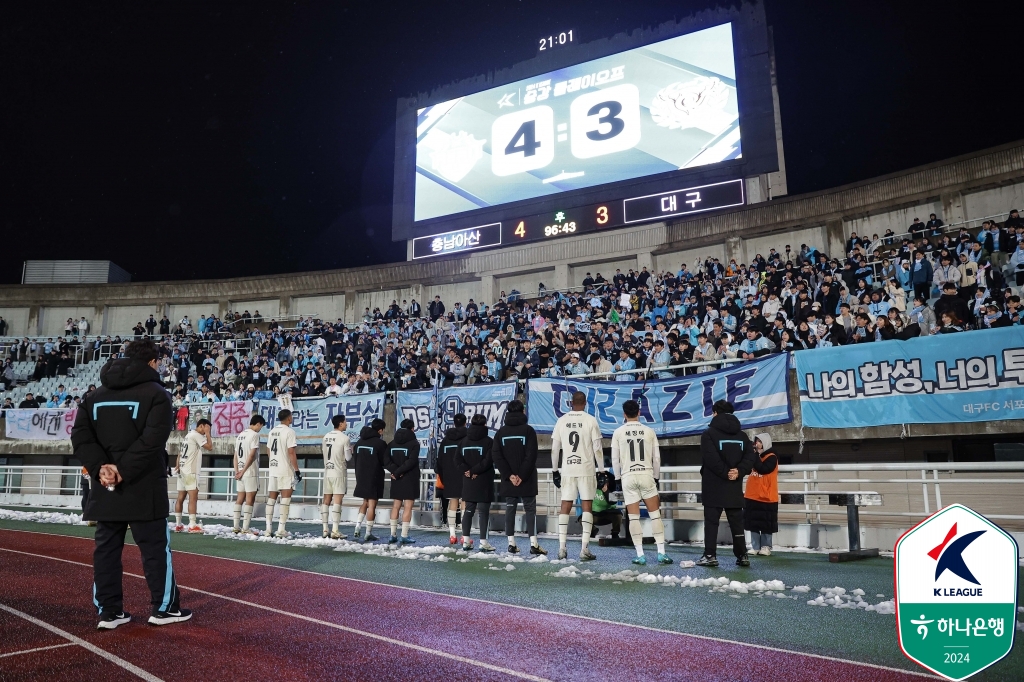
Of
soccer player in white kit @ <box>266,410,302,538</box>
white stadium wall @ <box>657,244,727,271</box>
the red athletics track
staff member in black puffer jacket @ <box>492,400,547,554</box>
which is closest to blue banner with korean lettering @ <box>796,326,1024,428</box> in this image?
staff member in black puffer jacket @ <box>492,400,547,554</box>

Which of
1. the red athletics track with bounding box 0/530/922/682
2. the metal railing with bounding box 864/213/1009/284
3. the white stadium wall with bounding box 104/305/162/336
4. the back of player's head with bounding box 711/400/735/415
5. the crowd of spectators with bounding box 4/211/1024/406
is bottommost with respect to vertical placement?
the red athletics track with bounding box 0/530/922/682

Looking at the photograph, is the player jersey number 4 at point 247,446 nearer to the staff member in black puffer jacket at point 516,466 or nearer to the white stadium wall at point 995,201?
the staff member in black puffer jacket at point 516,466

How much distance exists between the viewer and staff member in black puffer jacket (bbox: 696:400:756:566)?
342 inches

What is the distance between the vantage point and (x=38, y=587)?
7.34 meters

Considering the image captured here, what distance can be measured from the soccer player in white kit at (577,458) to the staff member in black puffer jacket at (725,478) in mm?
1468

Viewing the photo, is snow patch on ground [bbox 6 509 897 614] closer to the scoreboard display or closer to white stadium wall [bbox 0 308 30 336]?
the scoreboard display

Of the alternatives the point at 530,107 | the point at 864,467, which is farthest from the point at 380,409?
the point at 530,107

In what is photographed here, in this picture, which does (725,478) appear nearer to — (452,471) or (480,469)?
(480,469)

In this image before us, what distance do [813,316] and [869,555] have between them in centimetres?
664

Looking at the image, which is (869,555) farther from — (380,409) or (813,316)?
(380,409)

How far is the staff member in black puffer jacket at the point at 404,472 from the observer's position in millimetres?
11758

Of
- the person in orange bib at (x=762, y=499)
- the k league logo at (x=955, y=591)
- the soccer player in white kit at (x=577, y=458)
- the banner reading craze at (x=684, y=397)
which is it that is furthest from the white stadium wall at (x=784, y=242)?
the k league logo at (x=955, y=591)

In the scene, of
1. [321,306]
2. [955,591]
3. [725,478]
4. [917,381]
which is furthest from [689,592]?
[321,306]

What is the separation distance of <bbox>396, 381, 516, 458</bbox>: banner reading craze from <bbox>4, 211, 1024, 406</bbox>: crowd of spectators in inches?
31.0
